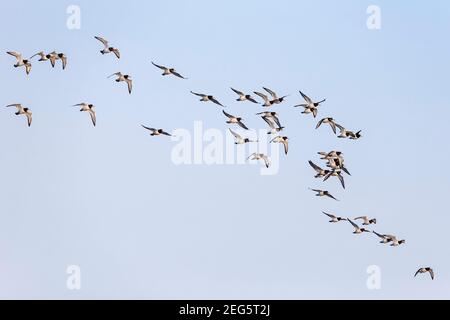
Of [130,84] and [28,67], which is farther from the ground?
[28,67]

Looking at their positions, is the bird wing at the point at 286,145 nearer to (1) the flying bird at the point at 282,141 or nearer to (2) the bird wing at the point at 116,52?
(1) the flying bird at the point at 282,141

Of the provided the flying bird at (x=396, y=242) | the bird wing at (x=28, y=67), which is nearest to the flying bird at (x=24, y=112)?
the bird wing at (x=28, y=67)

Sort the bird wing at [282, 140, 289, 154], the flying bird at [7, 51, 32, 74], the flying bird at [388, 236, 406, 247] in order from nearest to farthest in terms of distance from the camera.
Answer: the flying bird at [7, 51, 32, 74], the bird wing at [282, 140, 289, 154], the flying bird at [388, 236, 406, 247]

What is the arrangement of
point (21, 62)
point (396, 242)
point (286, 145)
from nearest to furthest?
point (21, 62) → point (286, 145) → point (396, 242)

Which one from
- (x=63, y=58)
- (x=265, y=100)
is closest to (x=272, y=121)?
(x=265, y=100)

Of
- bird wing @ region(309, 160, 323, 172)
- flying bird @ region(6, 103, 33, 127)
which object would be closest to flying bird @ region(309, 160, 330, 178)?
bird wing @ region(309, 160, 323, 172)

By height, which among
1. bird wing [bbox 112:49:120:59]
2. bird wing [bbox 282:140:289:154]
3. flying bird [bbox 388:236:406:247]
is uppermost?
bird wing [bbox 112:49:120:59]

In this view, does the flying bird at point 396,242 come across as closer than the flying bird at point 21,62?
No

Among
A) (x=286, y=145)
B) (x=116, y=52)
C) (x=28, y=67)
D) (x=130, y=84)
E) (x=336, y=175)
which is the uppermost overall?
(x=116, y=52)

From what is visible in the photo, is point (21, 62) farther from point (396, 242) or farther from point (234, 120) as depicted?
point (396, 242)

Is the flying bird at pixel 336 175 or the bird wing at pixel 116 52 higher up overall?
the bird wing at pixel 116 52

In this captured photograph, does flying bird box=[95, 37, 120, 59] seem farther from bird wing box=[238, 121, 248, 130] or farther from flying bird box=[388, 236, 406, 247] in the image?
flying bird box=[388, 236, 406, 247]
